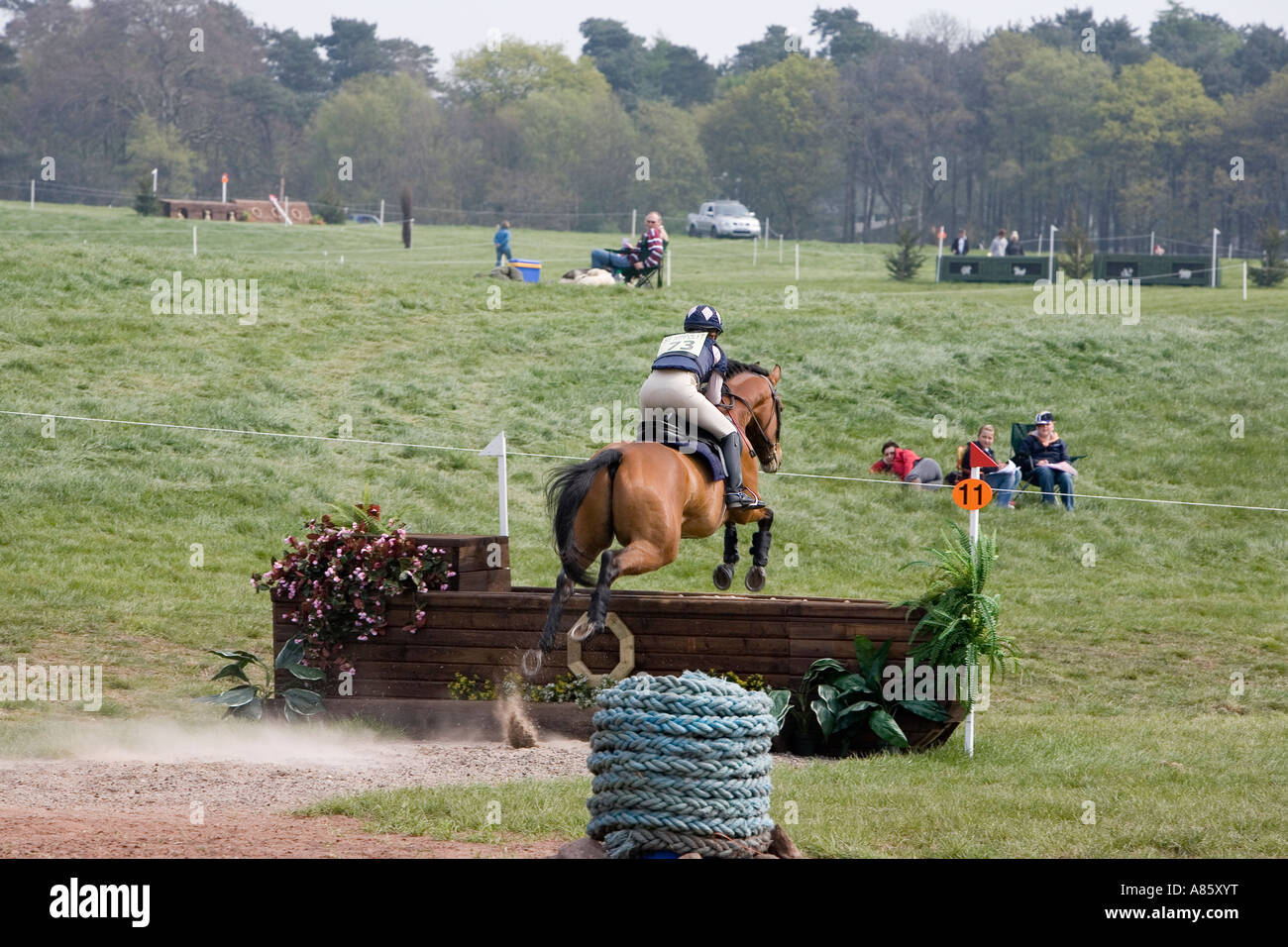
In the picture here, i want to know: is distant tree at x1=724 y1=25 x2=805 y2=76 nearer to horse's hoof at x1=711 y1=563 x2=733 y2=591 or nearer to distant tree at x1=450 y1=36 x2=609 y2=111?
distant tree at x1=450 y1=36 x2=609 y2=111

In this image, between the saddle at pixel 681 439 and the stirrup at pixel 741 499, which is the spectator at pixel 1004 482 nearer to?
the stirrup at pixel 741 499

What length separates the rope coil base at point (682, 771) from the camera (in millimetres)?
5027

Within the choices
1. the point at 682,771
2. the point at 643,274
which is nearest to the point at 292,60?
the point at 643,274

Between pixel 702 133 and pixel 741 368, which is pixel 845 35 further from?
pixel 741 368

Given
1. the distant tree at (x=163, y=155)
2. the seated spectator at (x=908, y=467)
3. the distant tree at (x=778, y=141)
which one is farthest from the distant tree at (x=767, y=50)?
the seated spectator at (x=908, y=467)

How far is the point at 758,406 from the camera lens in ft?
38.0

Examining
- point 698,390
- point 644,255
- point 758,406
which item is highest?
point 644,255

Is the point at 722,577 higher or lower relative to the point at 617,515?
lower

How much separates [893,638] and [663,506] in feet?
5.92

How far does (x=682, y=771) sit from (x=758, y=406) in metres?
6.77

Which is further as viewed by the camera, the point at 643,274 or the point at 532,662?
the point at 643,274

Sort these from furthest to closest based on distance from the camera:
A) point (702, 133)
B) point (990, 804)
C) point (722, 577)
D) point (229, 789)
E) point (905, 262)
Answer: point (702, 133)
point (905, 262)
point (722, 577)
point (229, 789)
point (990, 804)

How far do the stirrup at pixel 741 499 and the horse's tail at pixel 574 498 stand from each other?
1.11 metres
